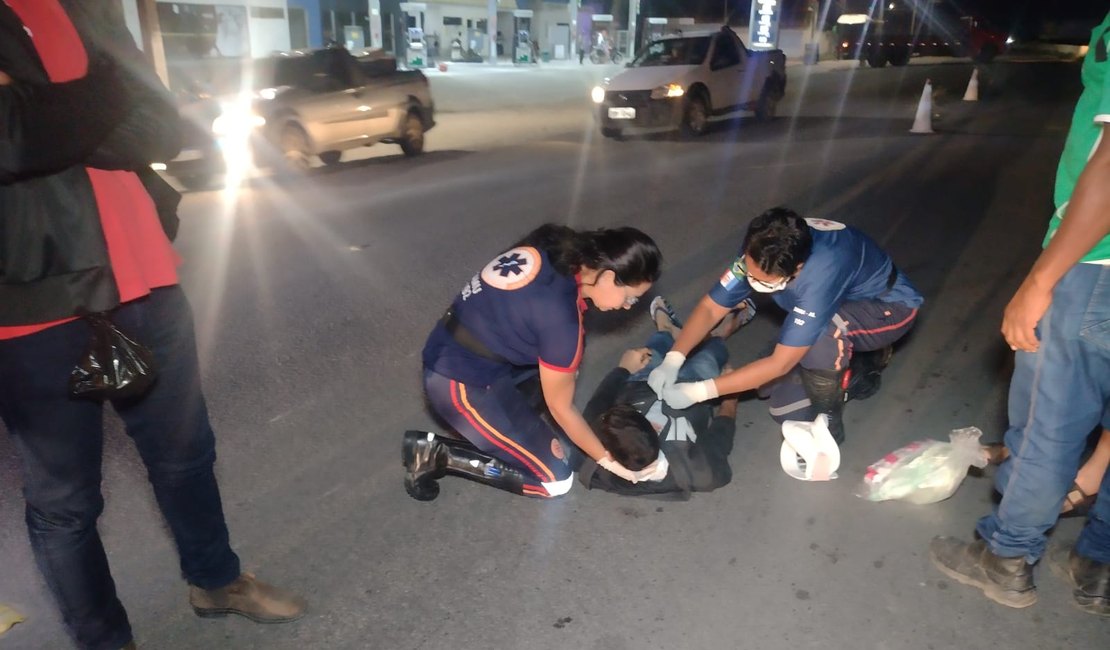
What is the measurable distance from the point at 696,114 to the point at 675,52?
149 centimetres

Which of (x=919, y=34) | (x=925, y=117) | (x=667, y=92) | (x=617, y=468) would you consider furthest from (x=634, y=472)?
(x=919, y=34)

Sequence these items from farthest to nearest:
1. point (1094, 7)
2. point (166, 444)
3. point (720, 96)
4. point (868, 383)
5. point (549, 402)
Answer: point (1094, 7), point (720, 96), point (868, 383), point (549, 402), point (166, 444)

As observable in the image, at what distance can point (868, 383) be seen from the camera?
4223 millimetres

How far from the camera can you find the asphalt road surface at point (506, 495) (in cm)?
259

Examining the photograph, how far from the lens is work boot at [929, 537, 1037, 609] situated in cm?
266

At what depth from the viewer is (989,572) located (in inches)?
107

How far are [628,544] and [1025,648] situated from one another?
131 centimetres

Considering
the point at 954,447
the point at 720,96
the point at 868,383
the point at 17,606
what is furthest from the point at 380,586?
the point at 720,96

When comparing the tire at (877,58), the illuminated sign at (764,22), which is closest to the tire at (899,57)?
the tire at (877,58)

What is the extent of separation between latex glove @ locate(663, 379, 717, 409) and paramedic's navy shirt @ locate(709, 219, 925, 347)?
36 cm

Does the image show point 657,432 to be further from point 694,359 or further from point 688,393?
point 694,359

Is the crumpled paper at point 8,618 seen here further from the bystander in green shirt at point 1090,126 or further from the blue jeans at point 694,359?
the bystander in green shirt at point 1090,126

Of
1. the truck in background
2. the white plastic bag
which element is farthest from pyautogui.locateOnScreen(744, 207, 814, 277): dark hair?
the truck in background

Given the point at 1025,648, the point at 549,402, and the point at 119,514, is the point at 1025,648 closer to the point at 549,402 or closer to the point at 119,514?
the point at 549,402
